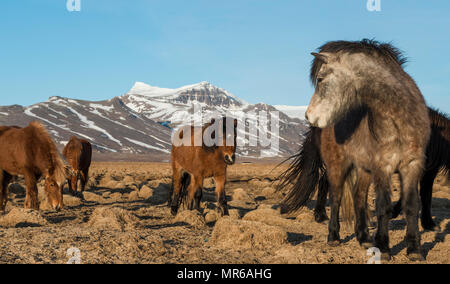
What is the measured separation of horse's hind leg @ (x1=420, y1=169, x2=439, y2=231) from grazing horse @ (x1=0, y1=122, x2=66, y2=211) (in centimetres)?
763

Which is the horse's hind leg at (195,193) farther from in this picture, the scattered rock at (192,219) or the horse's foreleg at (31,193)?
the horse's foreleg at (31,193)

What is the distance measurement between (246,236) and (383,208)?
6.04 ft

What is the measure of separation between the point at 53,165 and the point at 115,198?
12.6 feet

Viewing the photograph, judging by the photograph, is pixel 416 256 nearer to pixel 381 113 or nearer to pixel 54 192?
pixel 381 113

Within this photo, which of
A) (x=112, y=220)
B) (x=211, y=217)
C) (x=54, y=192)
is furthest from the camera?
(x=54, y=192)

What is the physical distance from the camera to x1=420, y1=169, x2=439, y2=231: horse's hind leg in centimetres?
686

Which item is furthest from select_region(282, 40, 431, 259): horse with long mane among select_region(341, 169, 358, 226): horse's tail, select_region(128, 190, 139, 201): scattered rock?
select_region(128, 190, 139, 201): scattered rock

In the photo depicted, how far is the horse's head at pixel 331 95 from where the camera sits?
438 centimetres

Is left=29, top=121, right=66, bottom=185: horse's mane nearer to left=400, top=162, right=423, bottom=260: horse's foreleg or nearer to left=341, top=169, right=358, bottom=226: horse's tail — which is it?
left=341, top=169, right=358, bottom=226: horse's tail

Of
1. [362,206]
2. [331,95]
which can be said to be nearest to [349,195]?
[362,206]

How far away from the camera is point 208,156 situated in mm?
8953

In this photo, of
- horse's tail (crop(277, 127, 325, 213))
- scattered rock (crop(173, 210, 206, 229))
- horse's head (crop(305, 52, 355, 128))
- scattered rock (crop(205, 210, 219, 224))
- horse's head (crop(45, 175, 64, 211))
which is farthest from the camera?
horse's head (crop(45, 175, 64, 211))
